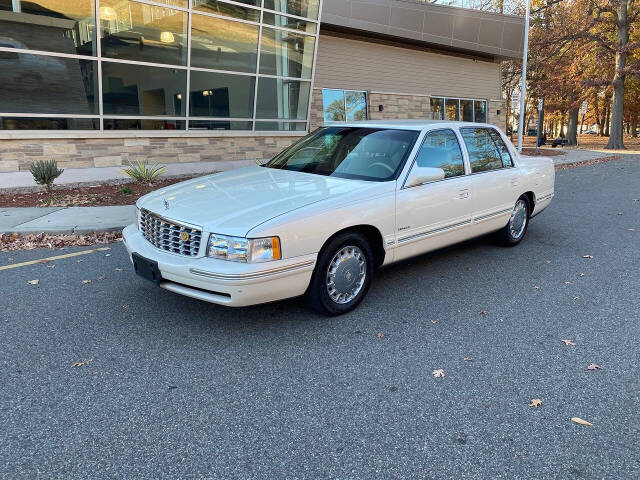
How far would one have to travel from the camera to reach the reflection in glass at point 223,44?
1248 cm

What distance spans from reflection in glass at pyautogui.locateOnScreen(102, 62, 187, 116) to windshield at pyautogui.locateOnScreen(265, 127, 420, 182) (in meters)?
7.62

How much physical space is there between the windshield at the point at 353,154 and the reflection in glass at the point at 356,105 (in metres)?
12.9

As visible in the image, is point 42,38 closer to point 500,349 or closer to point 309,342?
point 309,342

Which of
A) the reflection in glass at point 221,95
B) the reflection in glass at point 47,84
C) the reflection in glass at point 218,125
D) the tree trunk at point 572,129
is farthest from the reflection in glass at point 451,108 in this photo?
the tree trunk at point 572,129

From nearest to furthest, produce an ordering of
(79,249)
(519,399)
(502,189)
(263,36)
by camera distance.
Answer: (519,399) → (502,189) → (79,249) → (263,36)

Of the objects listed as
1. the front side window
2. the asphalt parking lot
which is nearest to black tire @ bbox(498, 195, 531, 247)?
the asphalt parking lot

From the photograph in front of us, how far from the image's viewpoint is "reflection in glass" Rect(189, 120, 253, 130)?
42.5 feet

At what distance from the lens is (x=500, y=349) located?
3.60 meters

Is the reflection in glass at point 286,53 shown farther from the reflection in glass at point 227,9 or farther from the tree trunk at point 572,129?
the tree trunk at point 572,129

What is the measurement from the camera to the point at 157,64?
1198 cm

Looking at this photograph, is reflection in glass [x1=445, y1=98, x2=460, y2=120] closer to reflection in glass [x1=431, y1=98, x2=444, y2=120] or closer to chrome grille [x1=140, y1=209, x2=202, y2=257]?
reflection in glass [x1=431, y1=98, x2=444, y2=120]

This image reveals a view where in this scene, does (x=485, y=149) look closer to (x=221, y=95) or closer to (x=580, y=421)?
(x=580, y=421)

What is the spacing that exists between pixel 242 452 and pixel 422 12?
19502 millimetres

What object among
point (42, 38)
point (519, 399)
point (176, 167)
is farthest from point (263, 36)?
point (519, 399)
